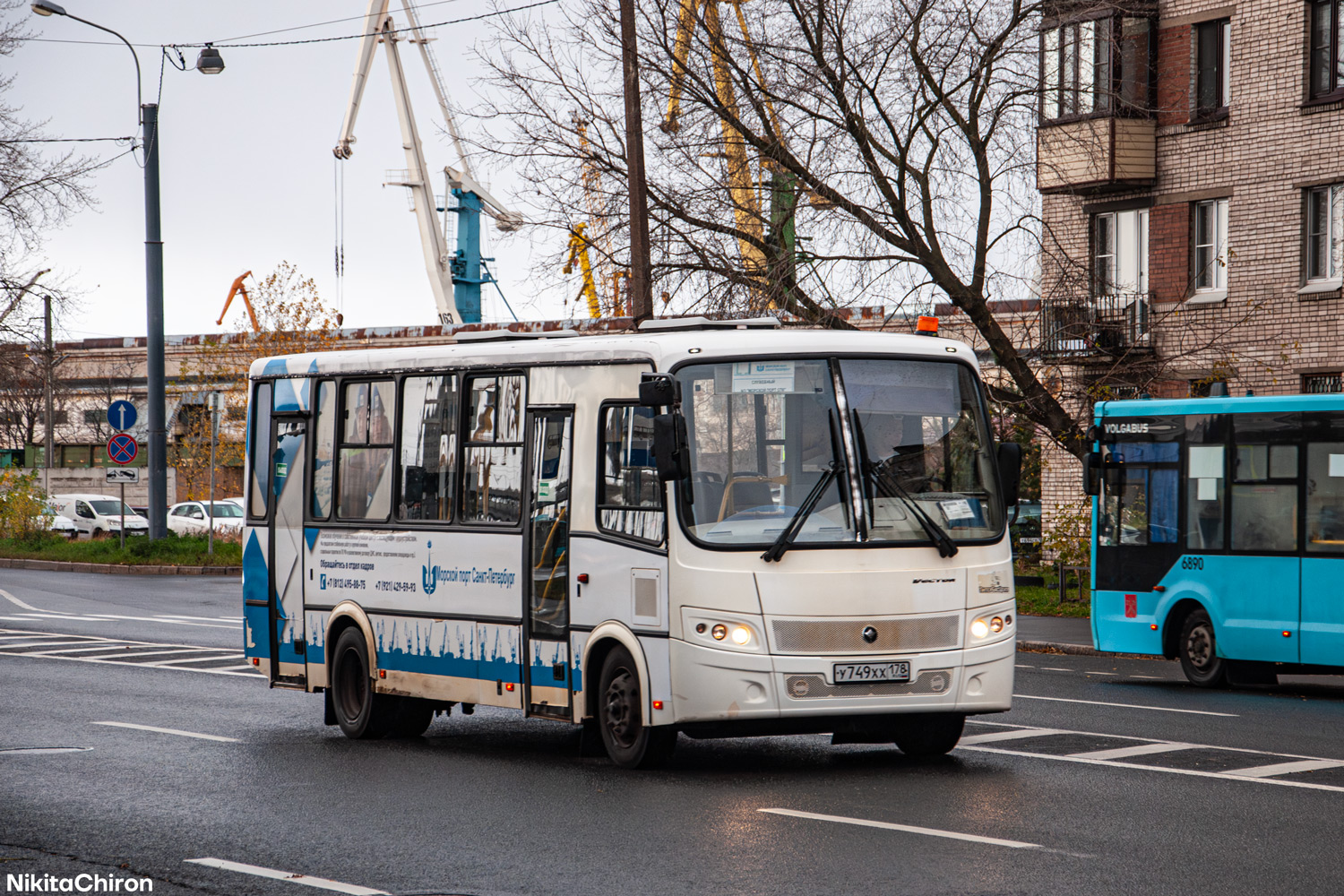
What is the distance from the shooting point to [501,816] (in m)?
9.52

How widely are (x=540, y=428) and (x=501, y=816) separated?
3.40m

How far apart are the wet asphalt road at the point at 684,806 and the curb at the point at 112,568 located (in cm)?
2305

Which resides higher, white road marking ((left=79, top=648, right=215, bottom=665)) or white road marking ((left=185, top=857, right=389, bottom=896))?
white road marking ((left=185, top=857, right=389, bottom=896))

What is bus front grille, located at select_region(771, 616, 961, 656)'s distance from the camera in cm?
Result: 1066

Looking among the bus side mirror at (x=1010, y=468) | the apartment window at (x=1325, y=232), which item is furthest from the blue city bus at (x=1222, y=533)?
the apartment window at (x=1325, y=232)

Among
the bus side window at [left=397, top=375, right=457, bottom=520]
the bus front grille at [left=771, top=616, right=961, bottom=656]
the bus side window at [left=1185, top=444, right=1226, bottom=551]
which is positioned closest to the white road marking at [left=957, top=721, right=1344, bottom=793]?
the bus front grille at [left=771, top=616, right=961, bottom=656]

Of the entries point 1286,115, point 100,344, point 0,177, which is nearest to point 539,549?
point 0,177

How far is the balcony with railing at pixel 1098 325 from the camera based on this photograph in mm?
27781

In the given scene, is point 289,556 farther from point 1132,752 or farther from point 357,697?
point 1132,752

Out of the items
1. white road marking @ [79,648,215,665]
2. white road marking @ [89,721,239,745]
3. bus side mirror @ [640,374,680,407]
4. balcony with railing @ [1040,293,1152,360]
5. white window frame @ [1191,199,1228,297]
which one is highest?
white window frame @ [1191,199,1228,297]

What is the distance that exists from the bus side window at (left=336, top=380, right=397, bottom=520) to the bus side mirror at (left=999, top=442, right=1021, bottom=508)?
15.5ft

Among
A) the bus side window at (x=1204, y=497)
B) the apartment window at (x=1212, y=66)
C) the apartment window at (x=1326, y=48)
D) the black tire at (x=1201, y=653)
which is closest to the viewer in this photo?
the black tire at (x=1201, y=653)

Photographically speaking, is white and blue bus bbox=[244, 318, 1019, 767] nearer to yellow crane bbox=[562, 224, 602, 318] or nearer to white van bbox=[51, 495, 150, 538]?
yellow crane bbox=[562, 224, 602, 318]

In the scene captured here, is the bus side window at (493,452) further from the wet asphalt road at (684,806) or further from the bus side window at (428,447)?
the wet asphalt road at (684,806)
